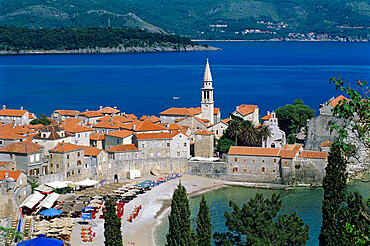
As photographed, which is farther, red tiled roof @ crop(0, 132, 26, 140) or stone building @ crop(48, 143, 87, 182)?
red tiled roof @ crop(0, 132, 26, 140)

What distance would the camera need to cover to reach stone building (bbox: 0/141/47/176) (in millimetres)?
50781

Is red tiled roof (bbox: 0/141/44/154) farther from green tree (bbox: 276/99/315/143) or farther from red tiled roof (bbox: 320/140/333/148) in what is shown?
green tree (bbox: 276/99/315/143)

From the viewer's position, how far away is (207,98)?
6925 centimetres

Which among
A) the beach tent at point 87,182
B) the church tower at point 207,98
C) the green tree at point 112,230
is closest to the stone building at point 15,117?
the church tower at point 207,98

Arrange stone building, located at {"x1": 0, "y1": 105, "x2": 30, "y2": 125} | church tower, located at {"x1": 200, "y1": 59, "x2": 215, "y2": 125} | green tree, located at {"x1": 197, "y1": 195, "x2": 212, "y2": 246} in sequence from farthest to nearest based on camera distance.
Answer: stone building, located at {"x1": 0, "y1": 105, "x2": 30, "y2": 125} → church tower, located at {"x1": 200, "y1": 59, "x2": 215, "y2": 125} → green tree, located at {"x1": 197, "y1": 195, "x2": 212, "y2": 246}

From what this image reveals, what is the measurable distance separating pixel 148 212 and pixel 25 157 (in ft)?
39.3

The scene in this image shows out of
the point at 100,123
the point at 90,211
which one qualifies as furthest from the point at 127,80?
the point at 90,211

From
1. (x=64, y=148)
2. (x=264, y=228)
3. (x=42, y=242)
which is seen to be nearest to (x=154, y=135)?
(x=64, y=148)

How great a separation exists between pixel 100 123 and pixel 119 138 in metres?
7.78

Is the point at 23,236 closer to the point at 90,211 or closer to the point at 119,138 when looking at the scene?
the point at 90,211

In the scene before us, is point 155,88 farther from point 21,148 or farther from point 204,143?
point 21,148

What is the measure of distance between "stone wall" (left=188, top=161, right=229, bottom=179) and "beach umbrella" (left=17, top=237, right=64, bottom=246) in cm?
2411

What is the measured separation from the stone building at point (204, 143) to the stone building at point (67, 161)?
504 inches

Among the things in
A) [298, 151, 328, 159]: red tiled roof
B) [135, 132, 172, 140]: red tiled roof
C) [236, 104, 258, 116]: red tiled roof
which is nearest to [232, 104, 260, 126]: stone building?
[236, 104, 258, 116]: red tiled roof
